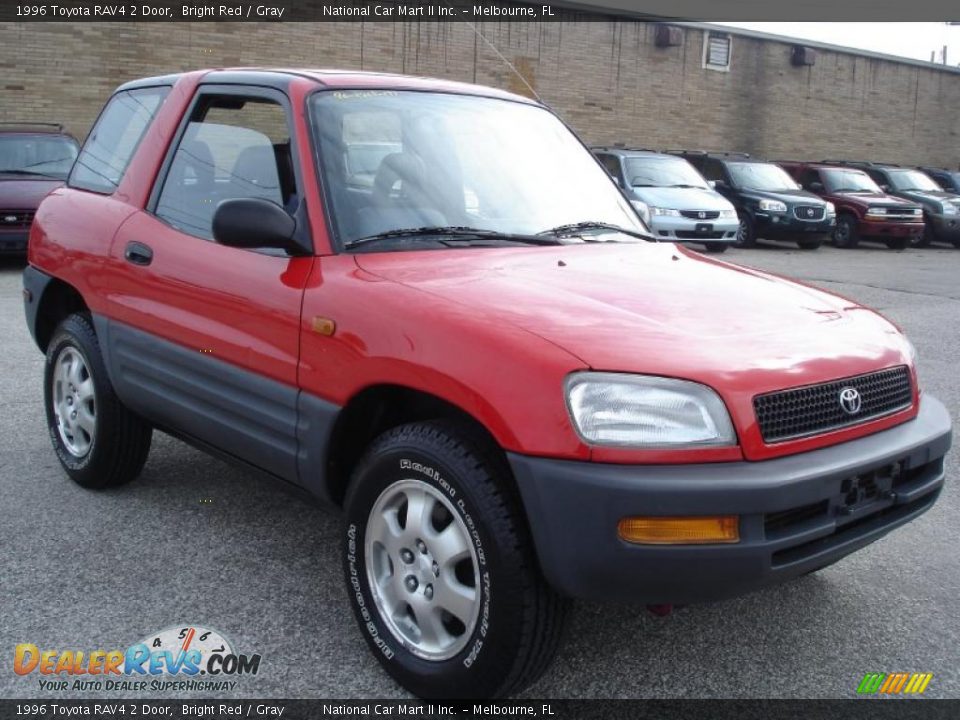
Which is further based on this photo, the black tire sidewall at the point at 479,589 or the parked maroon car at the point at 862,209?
the parked maroon car at the point at 862,209

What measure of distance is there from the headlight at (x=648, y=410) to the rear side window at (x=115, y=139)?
8.83ft

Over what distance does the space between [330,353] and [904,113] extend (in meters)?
32.7

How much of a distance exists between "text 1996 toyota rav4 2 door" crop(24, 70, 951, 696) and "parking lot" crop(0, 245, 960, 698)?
301mm

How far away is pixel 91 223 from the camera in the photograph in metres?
4.36

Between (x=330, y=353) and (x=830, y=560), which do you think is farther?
(x=330, y=353)

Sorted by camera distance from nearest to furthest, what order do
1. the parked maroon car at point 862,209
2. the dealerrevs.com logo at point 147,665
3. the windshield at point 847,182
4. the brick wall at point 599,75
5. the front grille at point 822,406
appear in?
the front grille at point 822,406
the dealerrevs.com logo at point 147,665
the brick wall at point 599,75
the parked maroon car at point 862,209
the windshield at point 847,182

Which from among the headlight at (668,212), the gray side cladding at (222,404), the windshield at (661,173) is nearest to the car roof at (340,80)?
the gray side cladding at (222,404)

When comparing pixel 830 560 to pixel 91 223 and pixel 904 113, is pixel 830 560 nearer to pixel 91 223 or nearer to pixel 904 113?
pixel 91 223

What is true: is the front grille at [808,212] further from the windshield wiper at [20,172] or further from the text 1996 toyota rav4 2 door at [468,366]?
the text 1996 toyota rav4 2 door at [468,366]

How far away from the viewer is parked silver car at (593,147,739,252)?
15.8 m

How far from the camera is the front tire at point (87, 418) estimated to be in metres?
4.34

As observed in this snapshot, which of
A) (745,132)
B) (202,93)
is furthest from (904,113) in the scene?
(202,93)

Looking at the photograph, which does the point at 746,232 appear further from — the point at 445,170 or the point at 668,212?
the point at 445,170

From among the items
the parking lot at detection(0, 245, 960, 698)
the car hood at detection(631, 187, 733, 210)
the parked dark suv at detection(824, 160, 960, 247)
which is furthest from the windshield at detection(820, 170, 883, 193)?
the parking lot at detection(0, 245, 960, 698)
